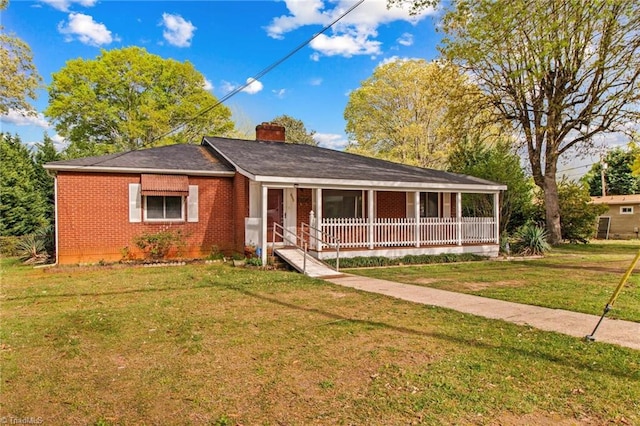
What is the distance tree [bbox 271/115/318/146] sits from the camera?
48219mm

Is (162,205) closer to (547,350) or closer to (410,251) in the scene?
(410,251)

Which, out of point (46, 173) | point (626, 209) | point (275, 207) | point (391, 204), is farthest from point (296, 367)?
point (626, 209)

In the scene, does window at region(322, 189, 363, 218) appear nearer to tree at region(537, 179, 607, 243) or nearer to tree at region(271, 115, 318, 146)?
tree at region(537, 179, 607, 243)

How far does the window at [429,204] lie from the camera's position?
17.0m

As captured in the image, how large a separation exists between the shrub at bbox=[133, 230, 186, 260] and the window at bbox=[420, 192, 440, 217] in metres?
9.74

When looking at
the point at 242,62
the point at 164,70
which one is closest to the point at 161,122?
the point at 164,70

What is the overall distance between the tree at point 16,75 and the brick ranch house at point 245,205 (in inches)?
379

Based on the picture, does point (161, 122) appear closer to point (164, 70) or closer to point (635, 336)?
point (164, 70)

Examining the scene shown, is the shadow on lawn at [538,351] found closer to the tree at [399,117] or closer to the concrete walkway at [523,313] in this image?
the concrete walkway at [523,313]

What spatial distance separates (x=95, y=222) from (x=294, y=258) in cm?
642

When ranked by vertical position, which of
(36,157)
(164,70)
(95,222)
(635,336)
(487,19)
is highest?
(164,70)

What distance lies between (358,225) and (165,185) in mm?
6436

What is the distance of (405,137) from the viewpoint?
34312 mm

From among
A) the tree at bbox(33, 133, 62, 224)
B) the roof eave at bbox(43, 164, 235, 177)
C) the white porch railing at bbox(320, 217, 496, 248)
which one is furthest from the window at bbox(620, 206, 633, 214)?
the tree at bbox(33, 133, 62, 224)
